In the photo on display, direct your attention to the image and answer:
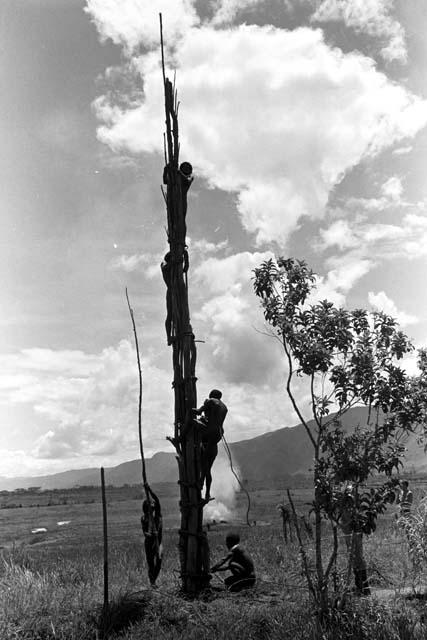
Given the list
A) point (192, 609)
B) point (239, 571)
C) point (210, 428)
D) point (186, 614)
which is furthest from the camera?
point (210, 428)

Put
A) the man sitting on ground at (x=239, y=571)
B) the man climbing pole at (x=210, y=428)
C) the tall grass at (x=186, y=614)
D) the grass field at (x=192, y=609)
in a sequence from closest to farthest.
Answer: the tall grass at (x=186, y=614)
the grass field at (x=192, y=609)
the man sitting on ground at (x=239, y=571)
the man climbing pole at (x=210, y=428)

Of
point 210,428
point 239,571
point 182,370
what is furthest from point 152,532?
point 182,370

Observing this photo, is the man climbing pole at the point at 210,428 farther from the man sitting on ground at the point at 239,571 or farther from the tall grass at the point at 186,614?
the tall grass at the point at 186,614

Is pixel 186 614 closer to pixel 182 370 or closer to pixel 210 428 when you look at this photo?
pixel 210 428

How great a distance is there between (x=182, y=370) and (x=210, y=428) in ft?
4.52

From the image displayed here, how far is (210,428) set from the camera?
11.1 metres

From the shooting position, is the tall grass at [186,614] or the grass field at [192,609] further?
the grass field at [192,609]

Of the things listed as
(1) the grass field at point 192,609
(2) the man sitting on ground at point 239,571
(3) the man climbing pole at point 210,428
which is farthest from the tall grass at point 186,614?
(3) the man climbing pole at point 210,428

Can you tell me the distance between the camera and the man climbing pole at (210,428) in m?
11.1

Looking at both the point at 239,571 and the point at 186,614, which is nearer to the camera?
the point at 186,614

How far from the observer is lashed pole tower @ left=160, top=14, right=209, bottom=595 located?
422 inches

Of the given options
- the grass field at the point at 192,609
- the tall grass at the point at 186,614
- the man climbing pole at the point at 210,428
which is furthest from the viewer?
the man climbing pole at the point at 210,428

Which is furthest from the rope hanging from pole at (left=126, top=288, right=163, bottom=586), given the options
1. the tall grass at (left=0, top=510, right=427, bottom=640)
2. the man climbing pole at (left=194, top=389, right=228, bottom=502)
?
the man climbing pole at (left=194, top=389, right=228, bottom=502)

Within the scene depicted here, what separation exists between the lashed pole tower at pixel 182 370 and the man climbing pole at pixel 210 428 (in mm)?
144
